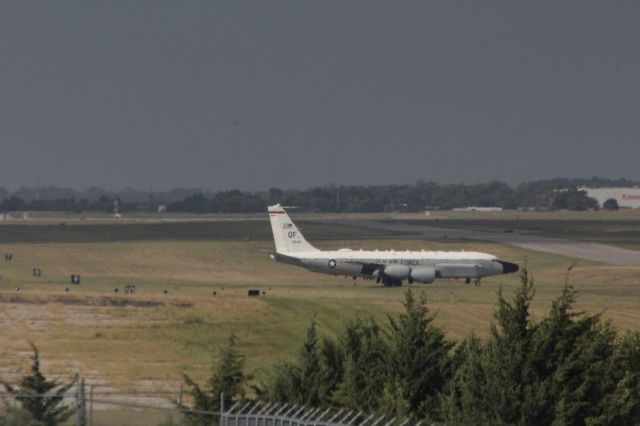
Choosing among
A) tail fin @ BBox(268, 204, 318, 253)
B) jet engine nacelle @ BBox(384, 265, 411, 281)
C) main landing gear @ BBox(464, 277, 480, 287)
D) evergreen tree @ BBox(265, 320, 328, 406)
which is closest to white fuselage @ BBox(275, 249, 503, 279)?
main landing gear @ BBox(464, 277, 480, 287)

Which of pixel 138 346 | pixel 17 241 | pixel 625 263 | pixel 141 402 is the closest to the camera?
pixel 141 402

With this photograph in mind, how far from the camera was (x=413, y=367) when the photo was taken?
37.0m

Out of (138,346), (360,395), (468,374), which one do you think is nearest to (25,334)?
(138,346)

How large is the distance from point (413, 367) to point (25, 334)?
32.8 meters

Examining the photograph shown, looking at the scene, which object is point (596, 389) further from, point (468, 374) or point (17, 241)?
point (17, 241)

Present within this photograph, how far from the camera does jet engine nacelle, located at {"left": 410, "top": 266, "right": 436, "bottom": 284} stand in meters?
101

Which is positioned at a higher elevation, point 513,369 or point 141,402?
point 513,369

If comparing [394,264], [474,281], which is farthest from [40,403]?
[474,281]

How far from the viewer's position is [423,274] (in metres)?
101

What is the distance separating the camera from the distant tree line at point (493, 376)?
29.6 metres

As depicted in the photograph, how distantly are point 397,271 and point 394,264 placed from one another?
0.90 meters

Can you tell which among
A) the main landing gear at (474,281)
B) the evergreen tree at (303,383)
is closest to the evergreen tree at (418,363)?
the evergreen tree at (303,383)

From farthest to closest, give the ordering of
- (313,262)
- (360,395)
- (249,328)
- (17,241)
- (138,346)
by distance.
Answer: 1. (17,241)
2. (313,262)
3. (249,328)
4. (138,346)
5. (360,395)

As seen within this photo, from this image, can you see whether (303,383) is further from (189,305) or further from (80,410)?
(189,305)
